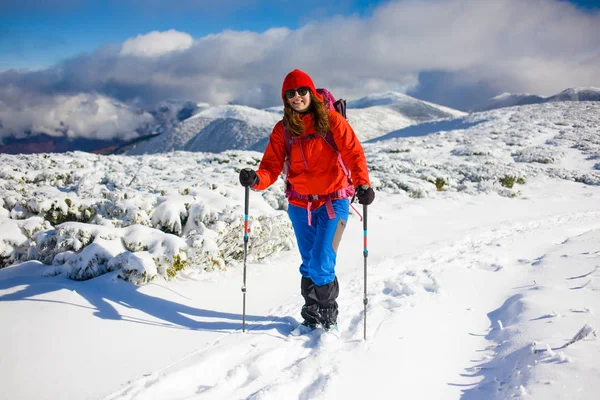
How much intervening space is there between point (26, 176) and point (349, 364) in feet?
31.6

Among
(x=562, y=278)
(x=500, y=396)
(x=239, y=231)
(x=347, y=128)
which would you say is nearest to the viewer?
(x=500, y=396)

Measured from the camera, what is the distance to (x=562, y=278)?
4.18m

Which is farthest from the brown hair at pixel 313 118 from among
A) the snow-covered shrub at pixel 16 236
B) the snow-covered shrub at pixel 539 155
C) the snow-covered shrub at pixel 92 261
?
the snow-covered shrub at pixel 539 155

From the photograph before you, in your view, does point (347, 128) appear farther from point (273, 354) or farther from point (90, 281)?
point (90, 281)

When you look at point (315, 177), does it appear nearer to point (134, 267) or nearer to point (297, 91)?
point (297, 91)

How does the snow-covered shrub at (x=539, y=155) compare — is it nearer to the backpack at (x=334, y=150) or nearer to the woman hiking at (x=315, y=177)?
the backpack at (x=334, y=150)

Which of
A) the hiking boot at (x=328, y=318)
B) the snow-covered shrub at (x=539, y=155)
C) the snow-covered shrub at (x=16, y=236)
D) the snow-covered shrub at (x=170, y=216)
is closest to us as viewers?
the hiking boot at (x=328, y=318)

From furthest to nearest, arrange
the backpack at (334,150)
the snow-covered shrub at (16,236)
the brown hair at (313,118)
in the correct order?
the snow-covered shrub at (16,236)
the backpack at (334,150)
the brown hair at (313,118)

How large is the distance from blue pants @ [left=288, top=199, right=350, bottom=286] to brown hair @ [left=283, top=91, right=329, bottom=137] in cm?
74

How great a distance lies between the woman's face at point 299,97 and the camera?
319 cm

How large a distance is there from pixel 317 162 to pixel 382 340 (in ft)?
5.80

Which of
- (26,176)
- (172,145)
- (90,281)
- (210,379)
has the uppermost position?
(172,145)

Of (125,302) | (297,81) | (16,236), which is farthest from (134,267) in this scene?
(297,81)

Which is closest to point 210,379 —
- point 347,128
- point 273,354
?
point 273,354
